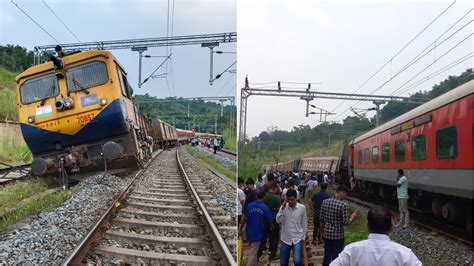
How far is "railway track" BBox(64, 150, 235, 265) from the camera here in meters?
3.25

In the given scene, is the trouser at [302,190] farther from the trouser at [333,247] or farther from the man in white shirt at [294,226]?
the trouser at [333,247]

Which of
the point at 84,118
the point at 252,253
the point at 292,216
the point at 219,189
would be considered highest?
the point at 84,118

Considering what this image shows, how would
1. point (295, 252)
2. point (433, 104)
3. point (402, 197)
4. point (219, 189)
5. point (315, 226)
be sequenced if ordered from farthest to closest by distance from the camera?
point (315, 226) < point (295, 252) < point (219, 189) < point (402, 197) < point (433, 104)

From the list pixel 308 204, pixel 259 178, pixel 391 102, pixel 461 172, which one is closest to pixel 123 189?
pixel 259 178

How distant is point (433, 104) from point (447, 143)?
309 millimetres

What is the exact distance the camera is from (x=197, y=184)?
18.3 ft

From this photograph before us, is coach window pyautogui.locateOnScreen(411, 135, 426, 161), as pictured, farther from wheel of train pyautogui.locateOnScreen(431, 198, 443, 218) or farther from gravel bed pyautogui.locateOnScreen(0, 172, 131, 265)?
gravel bed pyautogui.locateOnScreen(0, 172, 131, 265)

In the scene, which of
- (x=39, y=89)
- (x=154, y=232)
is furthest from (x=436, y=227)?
(x=39, y=89)

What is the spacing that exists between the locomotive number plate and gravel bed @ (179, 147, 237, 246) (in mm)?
1233

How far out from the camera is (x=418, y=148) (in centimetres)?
357

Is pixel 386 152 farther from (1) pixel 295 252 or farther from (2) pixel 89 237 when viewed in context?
(2) pixel 89 237

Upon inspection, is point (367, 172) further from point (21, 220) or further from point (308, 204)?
point (21, 220)

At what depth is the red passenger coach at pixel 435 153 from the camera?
2951 mm

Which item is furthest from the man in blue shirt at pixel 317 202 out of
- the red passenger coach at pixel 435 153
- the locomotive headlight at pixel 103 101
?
the locomotive headlight at pixel 103 101
